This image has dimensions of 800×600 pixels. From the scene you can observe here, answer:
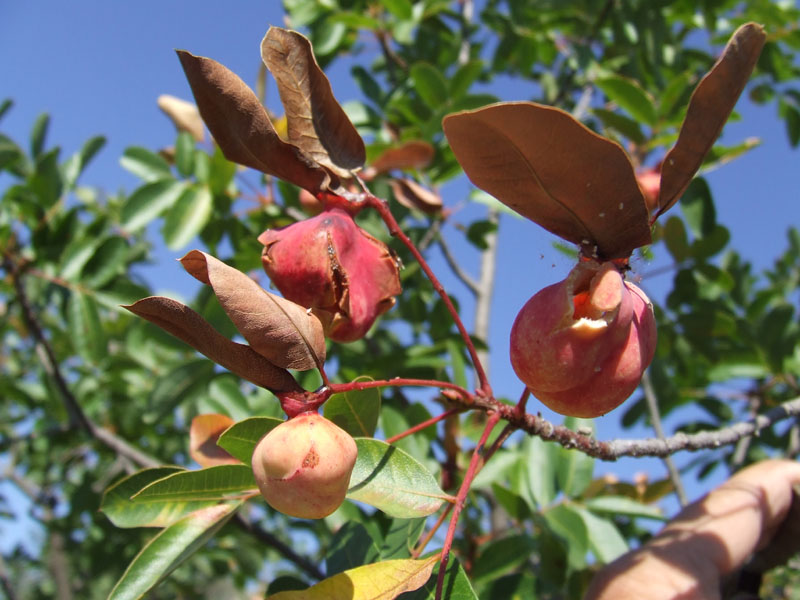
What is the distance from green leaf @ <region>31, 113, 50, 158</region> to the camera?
7.96 ft

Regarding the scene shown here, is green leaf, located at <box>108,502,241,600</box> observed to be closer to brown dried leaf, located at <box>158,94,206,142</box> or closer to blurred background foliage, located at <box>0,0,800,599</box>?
blurred background foliage, located at <box>0,0,800,599</box>

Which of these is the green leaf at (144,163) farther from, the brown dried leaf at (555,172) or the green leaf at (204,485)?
the brown dried leaf at (555,172)

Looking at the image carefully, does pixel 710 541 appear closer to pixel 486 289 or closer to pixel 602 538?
pixel 602 538

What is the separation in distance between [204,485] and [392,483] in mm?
256

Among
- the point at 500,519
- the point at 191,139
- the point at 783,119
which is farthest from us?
the point at 783,119

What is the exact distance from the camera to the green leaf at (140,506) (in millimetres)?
1003

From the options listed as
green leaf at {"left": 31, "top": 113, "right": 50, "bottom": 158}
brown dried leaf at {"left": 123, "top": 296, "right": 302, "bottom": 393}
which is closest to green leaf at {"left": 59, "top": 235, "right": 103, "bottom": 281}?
green leaf at {"left": 31, "top": 113, "right": 50, "bottom": 158}

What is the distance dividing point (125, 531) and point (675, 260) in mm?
1952

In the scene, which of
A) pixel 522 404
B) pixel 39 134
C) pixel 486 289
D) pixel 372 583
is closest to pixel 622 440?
pixel 522 404

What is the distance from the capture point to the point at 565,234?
755 millimetres

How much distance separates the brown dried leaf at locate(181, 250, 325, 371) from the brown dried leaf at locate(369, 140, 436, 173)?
2.37ft

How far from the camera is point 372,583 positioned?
80cm

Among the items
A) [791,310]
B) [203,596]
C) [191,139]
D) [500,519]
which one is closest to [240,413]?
[191,139]

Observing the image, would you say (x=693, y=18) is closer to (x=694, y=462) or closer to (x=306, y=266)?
(x=694, y=462)
